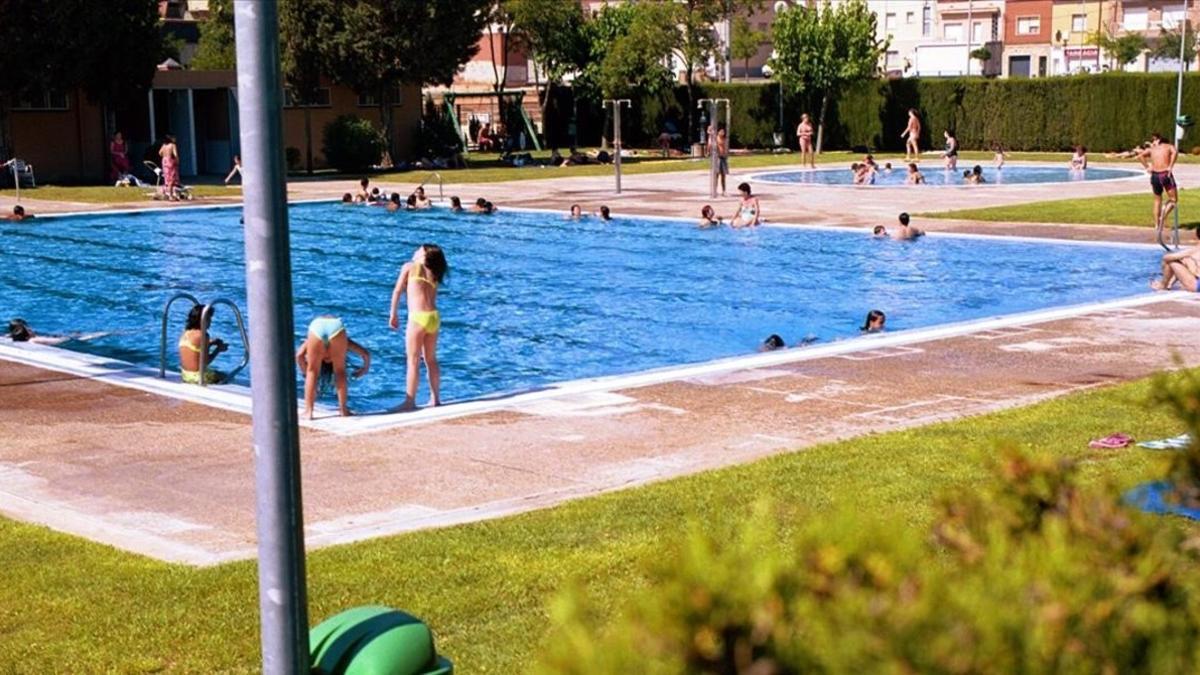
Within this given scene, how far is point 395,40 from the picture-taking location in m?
48.4

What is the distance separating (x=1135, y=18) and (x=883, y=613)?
378 ft

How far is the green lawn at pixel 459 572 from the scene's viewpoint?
655 cm

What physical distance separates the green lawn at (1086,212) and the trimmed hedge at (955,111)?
66.9 feet

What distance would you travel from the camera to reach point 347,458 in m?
10.9

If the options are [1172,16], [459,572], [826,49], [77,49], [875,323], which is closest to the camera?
[459,572]

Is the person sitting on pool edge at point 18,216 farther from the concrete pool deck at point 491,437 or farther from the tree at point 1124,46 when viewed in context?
the tree at point 1124,46

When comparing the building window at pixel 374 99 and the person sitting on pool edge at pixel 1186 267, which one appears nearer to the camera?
the person sitting on pool edge at pixel 1186 267

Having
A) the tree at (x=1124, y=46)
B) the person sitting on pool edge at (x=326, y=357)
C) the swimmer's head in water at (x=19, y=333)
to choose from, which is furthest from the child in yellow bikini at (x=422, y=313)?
the tree at (x=1124, y=46)

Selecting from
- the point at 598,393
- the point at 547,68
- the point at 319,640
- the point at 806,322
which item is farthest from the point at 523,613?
the point at 547,68

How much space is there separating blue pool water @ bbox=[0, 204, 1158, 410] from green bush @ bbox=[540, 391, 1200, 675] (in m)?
12.8

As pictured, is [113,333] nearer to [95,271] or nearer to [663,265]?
[95,271]

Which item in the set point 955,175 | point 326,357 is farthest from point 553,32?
point 326,357

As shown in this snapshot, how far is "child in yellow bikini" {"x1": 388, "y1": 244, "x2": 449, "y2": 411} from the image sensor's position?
43.4ft

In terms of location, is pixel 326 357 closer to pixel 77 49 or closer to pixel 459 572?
pixel 459 572
